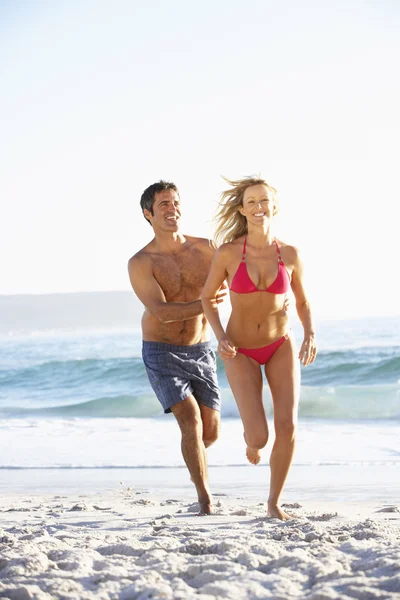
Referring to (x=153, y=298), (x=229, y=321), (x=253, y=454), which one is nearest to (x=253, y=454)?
(x=253, y=454)

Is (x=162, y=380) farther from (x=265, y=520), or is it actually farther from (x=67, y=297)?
(x=67, y=297)

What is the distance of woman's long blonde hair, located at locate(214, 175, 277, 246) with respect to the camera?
5.33 meters

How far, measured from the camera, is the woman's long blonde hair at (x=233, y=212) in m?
5.33

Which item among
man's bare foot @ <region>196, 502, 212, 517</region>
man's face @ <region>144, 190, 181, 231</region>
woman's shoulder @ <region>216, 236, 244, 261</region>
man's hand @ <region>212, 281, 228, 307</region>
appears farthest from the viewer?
man's face @ <region>144, 190, 181, 231</region>

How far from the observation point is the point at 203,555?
3938 mm

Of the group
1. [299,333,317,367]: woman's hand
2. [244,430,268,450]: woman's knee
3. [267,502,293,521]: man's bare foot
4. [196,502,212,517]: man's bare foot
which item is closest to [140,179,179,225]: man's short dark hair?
[299,333,317,367]: woman's hand

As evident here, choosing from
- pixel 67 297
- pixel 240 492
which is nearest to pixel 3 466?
pixel 240 492

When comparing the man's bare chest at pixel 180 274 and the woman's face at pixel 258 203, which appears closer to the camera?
the woman's face at pixel 258 203

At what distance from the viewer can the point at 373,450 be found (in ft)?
31.3

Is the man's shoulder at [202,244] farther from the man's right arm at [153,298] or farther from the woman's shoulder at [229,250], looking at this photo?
the woman's shoulder at [229,250]

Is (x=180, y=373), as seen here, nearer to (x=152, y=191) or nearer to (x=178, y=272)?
(x=178, y=272)

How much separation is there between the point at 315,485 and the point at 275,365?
2413 millimetres

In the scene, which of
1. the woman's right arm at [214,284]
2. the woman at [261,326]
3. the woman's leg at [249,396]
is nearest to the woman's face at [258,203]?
the woman at [261,326]

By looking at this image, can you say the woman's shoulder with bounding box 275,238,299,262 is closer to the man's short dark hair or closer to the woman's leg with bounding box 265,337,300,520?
the woman's leg with bounding box 265,337,300,520
